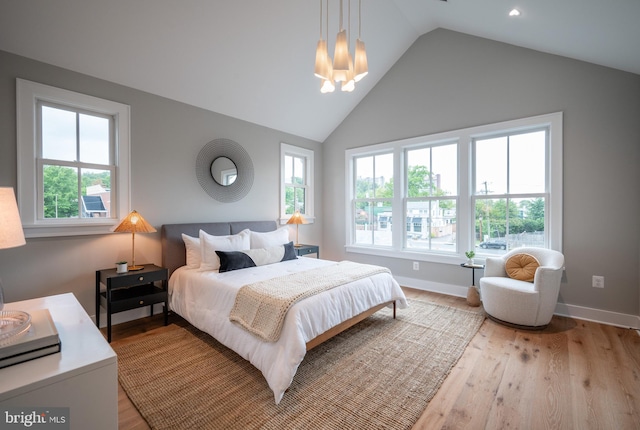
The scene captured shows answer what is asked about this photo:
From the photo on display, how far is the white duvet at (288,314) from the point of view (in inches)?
77.1

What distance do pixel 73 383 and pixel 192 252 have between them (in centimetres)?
233

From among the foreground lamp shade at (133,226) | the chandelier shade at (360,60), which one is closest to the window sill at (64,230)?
the foreground lamp shade at (133,226)

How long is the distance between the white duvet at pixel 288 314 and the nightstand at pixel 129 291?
0.21 meters

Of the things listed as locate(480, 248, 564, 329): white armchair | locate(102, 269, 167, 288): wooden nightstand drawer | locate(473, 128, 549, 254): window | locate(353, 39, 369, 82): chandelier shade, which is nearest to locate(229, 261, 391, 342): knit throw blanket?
locate(102, 269, 167, 288): wooden nightstand drawer

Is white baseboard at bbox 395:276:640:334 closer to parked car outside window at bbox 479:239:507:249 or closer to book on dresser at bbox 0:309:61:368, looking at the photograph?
parked car outside window at bbox 479:239:507:249

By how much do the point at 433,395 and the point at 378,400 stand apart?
0.40 m

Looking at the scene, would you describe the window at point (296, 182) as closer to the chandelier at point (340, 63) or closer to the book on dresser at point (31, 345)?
the chandelier at point (340, 63)

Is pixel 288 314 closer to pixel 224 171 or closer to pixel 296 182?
pixel 224 171

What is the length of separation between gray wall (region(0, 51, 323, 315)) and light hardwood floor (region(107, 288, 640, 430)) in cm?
81

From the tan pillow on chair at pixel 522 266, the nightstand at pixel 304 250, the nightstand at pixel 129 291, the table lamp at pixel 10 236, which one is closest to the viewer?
the table lamp at pixel 10 236

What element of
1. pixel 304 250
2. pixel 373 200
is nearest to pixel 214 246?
pixel 304 250

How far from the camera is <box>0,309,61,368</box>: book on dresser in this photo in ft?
3.44

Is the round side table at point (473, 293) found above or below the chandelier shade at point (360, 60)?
below

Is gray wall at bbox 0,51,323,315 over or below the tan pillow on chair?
over
